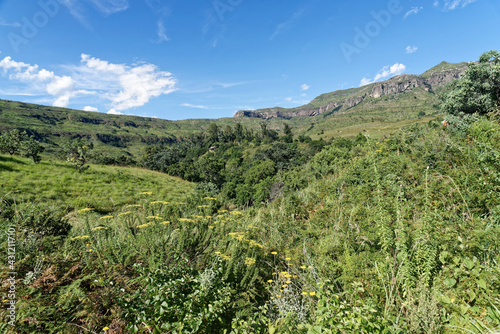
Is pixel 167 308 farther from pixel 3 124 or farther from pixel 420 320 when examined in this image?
pixel 3 124

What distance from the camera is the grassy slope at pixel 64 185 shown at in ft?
54.8

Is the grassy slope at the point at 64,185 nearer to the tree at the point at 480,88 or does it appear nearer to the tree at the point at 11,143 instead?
the tree at the point at 11,143

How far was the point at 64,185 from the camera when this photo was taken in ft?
65.0

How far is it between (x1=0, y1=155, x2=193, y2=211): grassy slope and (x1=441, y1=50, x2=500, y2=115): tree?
1988 cm

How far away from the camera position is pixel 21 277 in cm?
276

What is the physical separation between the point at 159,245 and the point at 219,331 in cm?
164

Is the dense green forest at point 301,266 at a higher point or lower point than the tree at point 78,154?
lower

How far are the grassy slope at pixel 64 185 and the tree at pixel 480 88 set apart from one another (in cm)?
1988

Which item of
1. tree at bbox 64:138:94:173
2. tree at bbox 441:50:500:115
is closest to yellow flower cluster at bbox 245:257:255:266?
tree at bbox 441:50:500:115

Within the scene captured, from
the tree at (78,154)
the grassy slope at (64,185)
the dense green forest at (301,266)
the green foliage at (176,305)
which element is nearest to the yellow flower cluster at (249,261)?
the dense green forest at (301,266)

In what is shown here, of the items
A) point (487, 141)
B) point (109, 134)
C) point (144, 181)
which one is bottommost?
point (144, 181)

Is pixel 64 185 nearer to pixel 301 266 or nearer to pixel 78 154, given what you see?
pixel 78 154

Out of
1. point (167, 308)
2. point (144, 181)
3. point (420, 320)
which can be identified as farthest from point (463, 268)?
point (144, 181)

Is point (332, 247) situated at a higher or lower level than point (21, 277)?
lower
